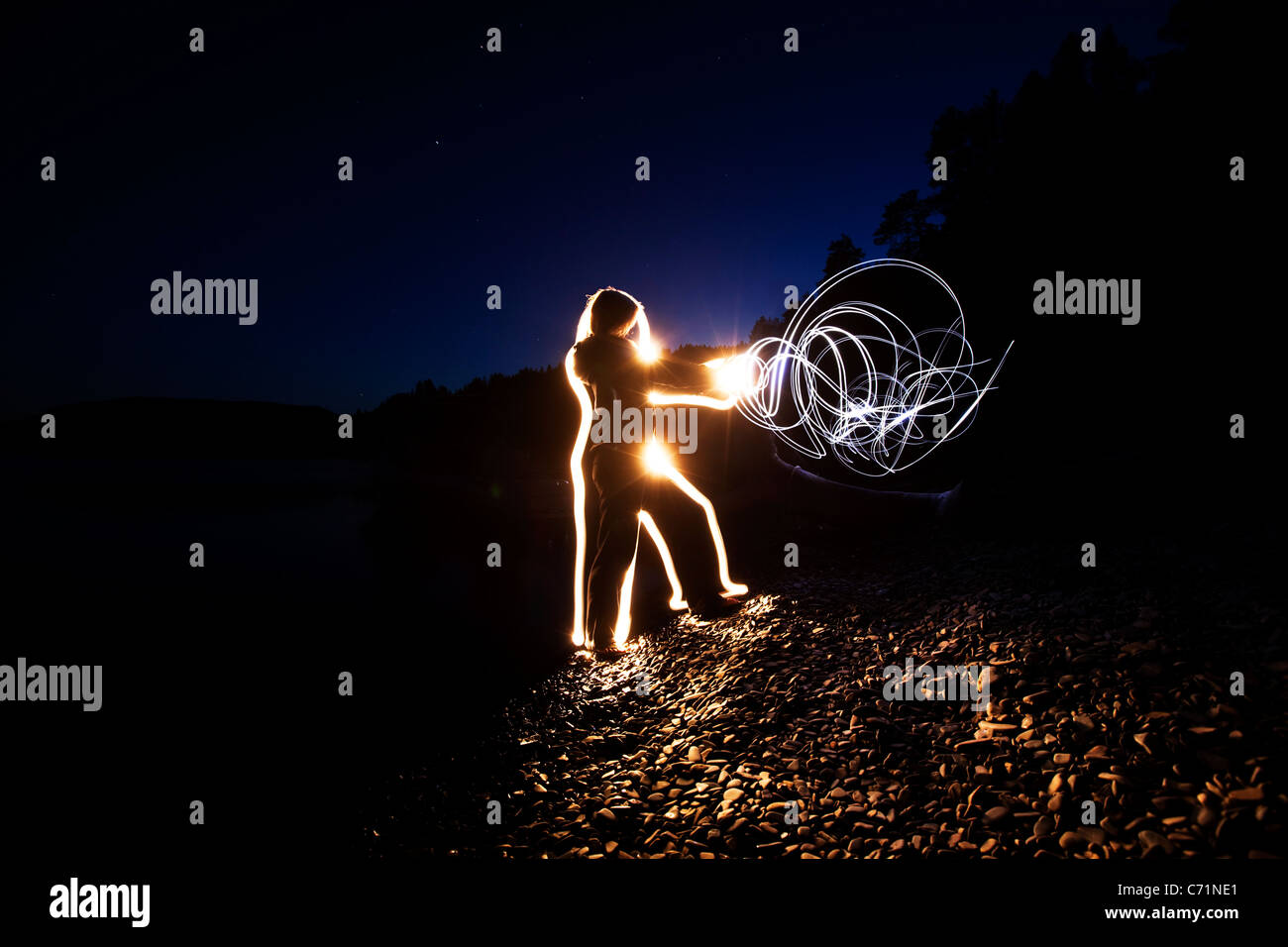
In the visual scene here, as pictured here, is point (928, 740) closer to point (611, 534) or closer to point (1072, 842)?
point (1072, 842)

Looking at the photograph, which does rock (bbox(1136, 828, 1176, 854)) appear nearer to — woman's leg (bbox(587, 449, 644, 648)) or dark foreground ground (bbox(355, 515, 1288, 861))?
dark foreground ground (bbox(355, 515, 1288, 861))

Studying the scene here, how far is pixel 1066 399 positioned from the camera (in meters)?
11.9

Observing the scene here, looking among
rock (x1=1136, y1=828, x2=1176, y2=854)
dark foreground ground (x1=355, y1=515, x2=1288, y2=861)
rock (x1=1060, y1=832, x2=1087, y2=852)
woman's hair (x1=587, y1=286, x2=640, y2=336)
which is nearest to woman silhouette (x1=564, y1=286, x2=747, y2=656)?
woman's hair (x1=587, y1=286, x2=640, y2=336)

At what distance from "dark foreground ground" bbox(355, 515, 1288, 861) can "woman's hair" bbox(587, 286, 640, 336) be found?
3672 mm

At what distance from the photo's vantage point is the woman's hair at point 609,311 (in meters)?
5.52

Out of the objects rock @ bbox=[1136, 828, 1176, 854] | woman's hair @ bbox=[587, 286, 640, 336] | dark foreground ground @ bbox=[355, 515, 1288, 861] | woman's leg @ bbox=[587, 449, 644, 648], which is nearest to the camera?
rock @ bbox=[1136, 828, 1176, 854]

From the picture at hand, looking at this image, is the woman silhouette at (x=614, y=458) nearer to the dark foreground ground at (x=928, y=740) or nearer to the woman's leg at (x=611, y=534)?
the woman's leg at (x=611, y=534)

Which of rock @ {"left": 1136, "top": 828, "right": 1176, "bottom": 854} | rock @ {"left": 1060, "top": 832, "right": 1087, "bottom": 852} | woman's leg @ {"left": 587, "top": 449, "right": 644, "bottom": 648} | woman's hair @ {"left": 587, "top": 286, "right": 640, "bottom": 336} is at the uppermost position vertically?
woman's hair @ {"left": 587, "top": 286, "right": 640, "bottom": 336}

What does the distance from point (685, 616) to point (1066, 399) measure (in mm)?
11594

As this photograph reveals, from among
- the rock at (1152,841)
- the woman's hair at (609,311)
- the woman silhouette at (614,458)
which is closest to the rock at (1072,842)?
the rock at (1152,841)

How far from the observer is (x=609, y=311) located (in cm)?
552

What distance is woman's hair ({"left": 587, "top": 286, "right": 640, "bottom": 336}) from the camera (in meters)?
5.52
